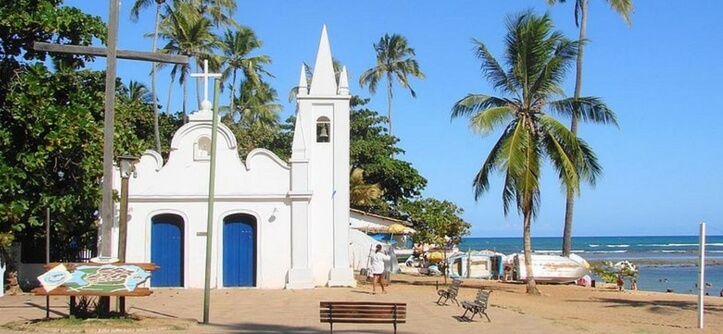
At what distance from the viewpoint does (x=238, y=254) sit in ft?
82.7

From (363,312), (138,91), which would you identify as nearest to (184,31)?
(138,91)

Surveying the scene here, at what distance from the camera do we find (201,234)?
82.2ft

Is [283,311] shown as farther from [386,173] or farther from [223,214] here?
[386,173]

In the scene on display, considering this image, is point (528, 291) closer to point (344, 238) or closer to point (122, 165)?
point (344, 238)

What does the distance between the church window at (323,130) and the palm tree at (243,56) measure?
988 inches

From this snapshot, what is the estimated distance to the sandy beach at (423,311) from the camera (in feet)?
54.9

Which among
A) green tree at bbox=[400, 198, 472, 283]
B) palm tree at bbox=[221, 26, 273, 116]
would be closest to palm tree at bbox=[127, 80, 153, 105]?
palm tree at bbox=[221, 26, 273, 116]

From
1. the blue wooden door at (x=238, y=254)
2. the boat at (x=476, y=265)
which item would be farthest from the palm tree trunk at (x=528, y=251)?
the boat at (x=476, y=265)

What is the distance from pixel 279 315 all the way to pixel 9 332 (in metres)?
5.50

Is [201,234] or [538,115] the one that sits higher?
[538,115]

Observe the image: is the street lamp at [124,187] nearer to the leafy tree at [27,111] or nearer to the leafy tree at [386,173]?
the leafy tree at [27,111]

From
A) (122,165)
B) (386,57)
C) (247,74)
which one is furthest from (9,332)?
(386,57)

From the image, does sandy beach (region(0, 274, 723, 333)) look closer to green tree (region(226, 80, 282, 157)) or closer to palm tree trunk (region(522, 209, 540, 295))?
palm tree trunk (region(522, 209, 540, 295))

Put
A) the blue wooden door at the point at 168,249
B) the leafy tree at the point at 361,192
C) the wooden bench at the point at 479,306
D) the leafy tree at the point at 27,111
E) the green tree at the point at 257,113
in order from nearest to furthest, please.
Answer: the wooden bench at the point at 479,306 < the leafy tree at the point at 27,111 < the blue wooden door at the point at 168,249 < the leafy tree at the point at 361,192 < the green tree at the point at 257,113
